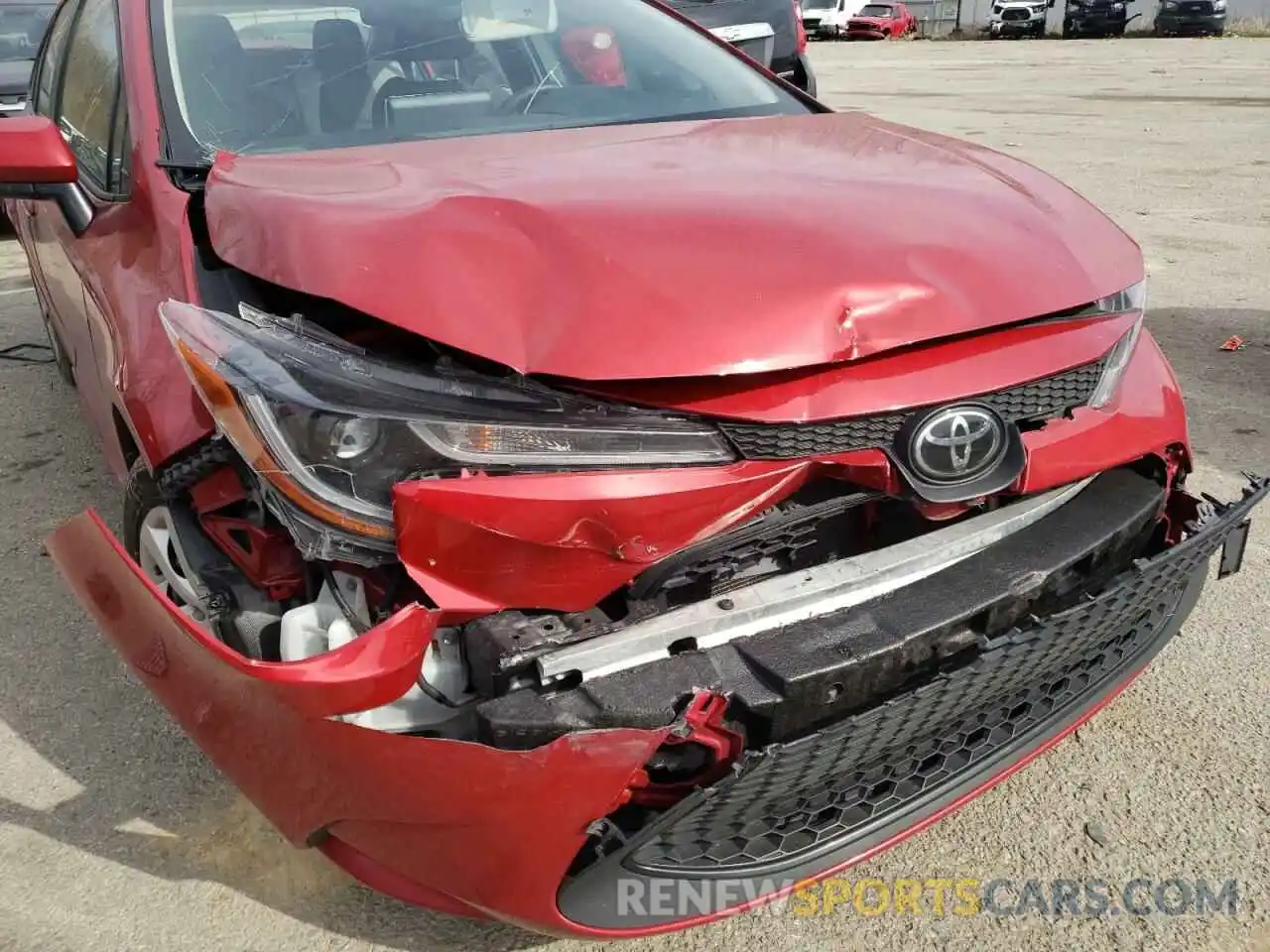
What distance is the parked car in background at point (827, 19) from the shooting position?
31.9 m

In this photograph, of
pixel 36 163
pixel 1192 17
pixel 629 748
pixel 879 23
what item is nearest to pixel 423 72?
pixel 36 163

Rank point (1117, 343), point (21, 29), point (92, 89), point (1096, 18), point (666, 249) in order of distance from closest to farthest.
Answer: point (666, 249) → point (1117, 343) → point (92, 89) → point (21, 29) → point (1096, 18)

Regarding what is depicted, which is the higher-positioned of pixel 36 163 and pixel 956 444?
pixel 36 163

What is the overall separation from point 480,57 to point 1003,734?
6.59ft

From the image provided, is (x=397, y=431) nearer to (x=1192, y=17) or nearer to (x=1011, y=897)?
(x=1011, y=897)

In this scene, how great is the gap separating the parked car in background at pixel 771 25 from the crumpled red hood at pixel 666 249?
12.4ft

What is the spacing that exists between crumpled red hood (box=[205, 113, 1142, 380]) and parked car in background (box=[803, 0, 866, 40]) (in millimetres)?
32478

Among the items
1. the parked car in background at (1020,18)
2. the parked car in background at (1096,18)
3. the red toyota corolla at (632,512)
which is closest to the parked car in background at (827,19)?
the parked car in background at (1020,18)

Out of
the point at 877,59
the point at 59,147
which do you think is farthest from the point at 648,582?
the point at 877,59

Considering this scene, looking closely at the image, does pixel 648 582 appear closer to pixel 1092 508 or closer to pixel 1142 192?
pixel 1092 508

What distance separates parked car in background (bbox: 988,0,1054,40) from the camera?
29094 millimetres

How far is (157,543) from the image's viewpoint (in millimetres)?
2043

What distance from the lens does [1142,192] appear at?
7.62 metres

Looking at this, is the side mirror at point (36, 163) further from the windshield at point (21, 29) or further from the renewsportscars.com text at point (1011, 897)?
the windshield at point (21, 29)
